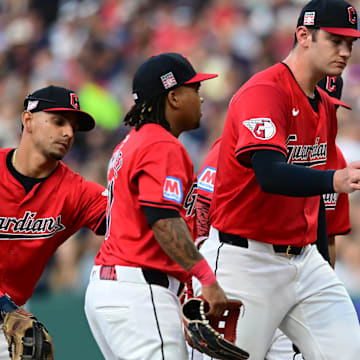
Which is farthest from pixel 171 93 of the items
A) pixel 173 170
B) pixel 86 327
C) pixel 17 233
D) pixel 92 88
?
pixel 92 88

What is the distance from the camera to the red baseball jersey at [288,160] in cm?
352

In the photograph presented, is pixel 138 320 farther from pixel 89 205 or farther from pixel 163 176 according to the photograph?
pixel 89 205

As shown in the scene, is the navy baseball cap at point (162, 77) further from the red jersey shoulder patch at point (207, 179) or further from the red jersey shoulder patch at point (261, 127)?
the red jersey shoulder patch at point (207, 179)

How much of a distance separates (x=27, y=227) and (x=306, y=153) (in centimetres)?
164

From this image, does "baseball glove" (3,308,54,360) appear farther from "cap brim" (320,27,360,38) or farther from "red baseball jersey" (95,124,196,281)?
"cap brim" (320,27,360,38)

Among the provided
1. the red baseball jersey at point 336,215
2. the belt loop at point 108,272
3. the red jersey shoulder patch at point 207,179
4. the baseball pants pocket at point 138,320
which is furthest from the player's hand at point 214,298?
the red baseball jersey at point 336,215

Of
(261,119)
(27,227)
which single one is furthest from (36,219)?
(261,119)

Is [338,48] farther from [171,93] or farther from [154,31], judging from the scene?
[154,31]

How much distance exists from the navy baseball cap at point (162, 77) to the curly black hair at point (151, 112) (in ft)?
0.09

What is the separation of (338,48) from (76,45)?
7512mm

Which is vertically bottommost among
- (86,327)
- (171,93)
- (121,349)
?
(86,327)

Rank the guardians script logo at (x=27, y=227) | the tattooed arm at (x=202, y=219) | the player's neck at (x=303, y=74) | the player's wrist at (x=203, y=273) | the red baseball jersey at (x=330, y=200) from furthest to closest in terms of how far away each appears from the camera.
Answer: the red baseball jersey at (x=330, y=200)
the tattooed arm at (x=202, y=219)
the guardians script logo at (x=27, y=227)
the player's neck at (x=303, y=74)
the player's wrist at (x=203, y=273)

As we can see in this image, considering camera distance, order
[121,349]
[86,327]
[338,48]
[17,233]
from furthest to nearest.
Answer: [86,327] < [17,233] < [338,48] < [121,349]

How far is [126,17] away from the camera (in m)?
10.6
